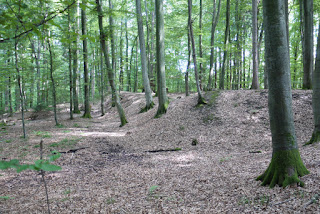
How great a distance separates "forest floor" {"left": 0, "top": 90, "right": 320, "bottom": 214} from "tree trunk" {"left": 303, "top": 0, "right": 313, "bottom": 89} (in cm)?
132

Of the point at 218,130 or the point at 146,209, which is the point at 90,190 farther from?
the point at 218,130

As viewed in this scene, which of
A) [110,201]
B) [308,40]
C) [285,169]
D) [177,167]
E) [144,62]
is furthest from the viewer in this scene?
[144,62]

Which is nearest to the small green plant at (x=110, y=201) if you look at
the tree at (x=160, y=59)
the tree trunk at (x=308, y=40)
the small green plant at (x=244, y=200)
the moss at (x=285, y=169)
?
the small green plant at (x=244, y=200)

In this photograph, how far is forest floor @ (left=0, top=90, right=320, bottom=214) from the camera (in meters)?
3.26

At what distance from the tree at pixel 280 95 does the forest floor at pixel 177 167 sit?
299 mm

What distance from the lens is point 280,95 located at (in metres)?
3.32

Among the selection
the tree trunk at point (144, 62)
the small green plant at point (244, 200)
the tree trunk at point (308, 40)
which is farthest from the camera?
the tree trunk at point (144, 62)

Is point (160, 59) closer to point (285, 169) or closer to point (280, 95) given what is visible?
point (280, 95)

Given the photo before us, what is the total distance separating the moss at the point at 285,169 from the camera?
3.23 m

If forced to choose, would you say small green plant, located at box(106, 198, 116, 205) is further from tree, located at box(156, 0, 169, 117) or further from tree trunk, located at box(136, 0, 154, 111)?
tree trunk, located at box(136, 0, 154, 111)

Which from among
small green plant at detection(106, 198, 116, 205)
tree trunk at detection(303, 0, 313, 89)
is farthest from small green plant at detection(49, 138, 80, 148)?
tree trunk at detection(303, 0, 313, 89)

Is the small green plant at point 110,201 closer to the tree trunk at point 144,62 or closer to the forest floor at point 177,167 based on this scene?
the forest floor at point 177,167

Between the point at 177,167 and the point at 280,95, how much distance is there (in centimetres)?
329

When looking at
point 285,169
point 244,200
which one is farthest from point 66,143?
point 285,169
